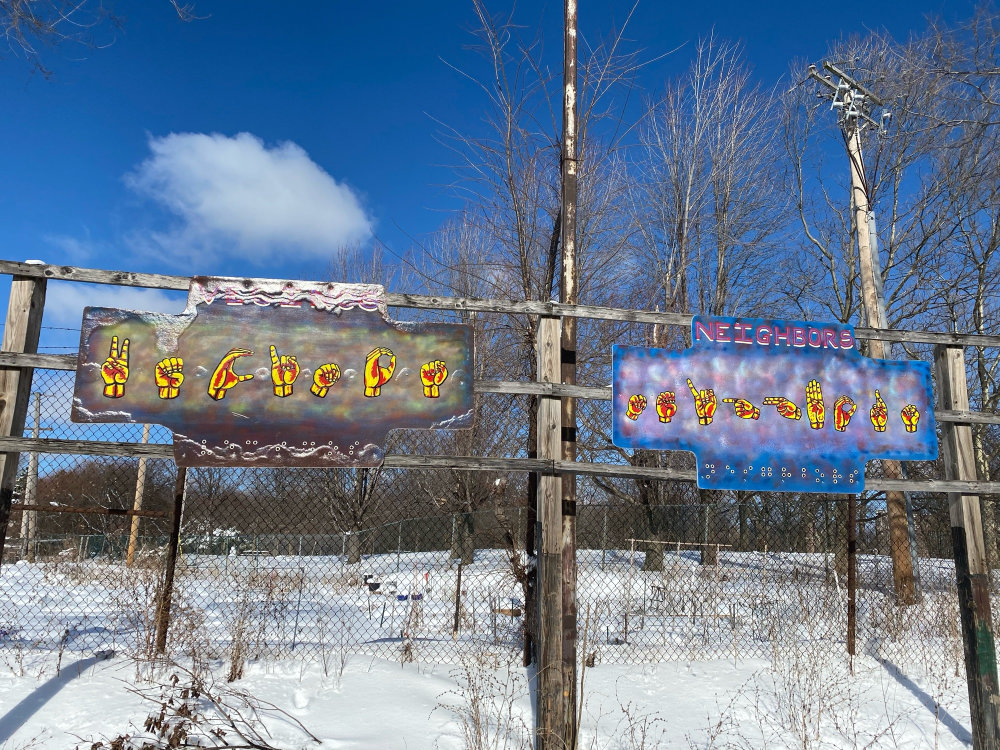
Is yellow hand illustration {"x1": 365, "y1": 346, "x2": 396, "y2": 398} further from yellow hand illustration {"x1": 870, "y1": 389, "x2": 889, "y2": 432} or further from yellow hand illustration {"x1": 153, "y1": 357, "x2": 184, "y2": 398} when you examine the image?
yellow hand illustration {"x1": 870, "y1": 389, "x2": 889, "y2": 432}

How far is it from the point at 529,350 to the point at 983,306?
14925 mm

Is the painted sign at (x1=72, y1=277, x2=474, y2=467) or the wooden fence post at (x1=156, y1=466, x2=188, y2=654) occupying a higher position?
the painted sign at (x1=72, y1=277, x2=474, y2=467)

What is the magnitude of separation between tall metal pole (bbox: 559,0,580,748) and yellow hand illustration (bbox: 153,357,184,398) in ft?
8.94

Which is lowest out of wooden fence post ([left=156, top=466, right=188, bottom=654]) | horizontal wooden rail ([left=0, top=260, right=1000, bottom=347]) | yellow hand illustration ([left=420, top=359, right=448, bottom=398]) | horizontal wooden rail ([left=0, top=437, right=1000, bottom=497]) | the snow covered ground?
the snow covered ground

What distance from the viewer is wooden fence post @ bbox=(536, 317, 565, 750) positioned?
4590mm

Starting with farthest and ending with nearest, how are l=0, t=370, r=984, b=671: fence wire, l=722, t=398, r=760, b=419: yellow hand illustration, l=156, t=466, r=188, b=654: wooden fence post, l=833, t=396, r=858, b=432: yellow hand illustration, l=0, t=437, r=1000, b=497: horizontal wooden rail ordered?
l=0, t=370, r=984, b=671: fence wire < l=156, t=466, r=188, b=654: wooden fence post < l=833, t=396, r=858, b=432: yellow hand illustration < l=722, t=398, r=760, b=419: yellow hand illustration < l=0, t=437, r=1000, b=497: horizontal wooden rail

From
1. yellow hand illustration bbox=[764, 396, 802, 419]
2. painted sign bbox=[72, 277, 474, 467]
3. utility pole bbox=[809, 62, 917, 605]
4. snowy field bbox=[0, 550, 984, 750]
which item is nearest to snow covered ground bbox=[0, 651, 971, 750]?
snowy field bbox=[0, 550, 984, 750]

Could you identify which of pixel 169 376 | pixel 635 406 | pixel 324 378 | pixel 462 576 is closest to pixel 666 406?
pixel 635 406

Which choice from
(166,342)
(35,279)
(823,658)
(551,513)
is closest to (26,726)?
(166,342)

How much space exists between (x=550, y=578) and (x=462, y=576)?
27.6 feet

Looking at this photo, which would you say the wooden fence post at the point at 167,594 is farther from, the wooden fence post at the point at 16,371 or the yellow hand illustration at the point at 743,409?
the yellow hand illustration at the point at 743,409

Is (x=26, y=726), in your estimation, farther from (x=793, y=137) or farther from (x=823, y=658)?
(x=793, y=137)

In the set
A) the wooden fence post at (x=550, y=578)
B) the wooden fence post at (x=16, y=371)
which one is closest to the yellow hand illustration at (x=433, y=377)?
the wooden fence post at (x=550, y=578)

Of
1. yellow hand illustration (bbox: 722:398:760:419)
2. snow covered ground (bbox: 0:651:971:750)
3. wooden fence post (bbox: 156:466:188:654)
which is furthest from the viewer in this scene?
wooden fence post (bbox: 156:466:188:654)
